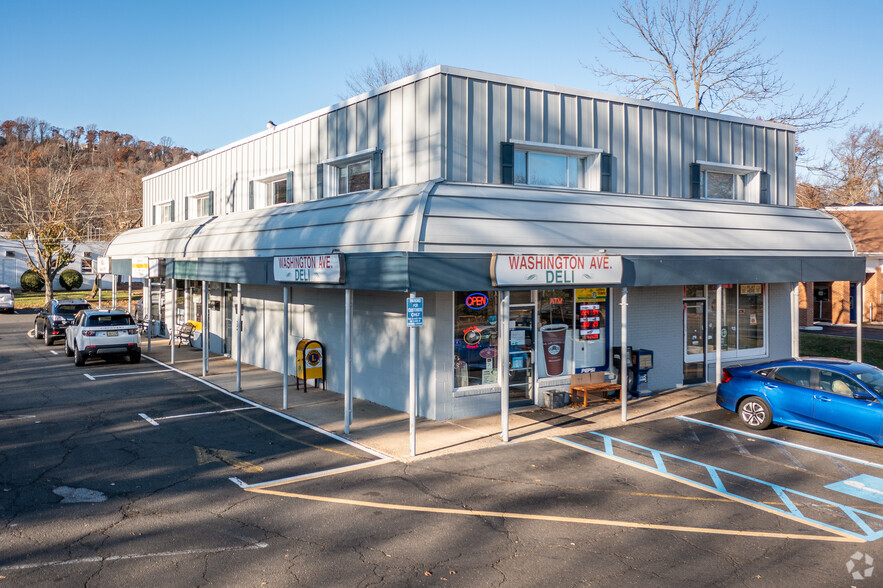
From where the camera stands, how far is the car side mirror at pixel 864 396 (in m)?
10.4

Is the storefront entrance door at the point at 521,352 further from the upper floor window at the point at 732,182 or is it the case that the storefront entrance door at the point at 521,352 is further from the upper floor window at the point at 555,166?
the upper floor window at the point at 732,182

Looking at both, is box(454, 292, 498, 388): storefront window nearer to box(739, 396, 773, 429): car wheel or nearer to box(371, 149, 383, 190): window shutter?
box(371, 149, 383, 190): window shutter

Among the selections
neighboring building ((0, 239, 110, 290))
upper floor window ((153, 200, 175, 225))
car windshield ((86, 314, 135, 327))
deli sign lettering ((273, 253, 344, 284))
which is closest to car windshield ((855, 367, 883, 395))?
deli sign lettering ((273, 253, 344, 284))

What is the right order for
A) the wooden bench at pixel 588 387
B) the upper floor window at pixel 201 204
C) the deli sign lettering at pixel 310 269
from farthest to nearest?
the upper floor window at pixel 201 204 < the wooden bench at pixel 588 387 < the deli sign lettering at pixel 310 269

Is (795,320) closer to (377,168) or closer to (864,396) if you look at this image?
(864,396)

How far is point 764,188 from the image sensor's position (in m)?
18.0

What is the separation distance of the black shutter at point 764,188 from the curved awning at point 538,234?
710 mm

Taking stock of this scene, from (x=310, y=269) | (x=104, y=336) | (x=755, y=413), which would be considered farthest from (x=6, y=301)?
(x=755, y=413)

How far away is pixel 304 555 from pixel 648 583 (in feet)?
11.4

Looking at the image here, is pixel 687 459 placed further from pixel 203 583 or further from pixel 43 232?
pixel 43 232

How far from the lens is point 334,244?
13305mm

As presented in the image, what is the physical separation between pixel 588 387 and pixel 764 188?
867cm

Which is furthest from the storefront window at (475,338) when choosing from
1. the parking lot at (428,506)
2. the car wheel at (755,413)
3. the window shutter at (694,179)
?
the window shutter at (694,179)

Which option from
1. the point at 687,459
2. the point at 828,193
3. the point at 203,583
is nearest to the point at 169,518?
the point at 203,583
